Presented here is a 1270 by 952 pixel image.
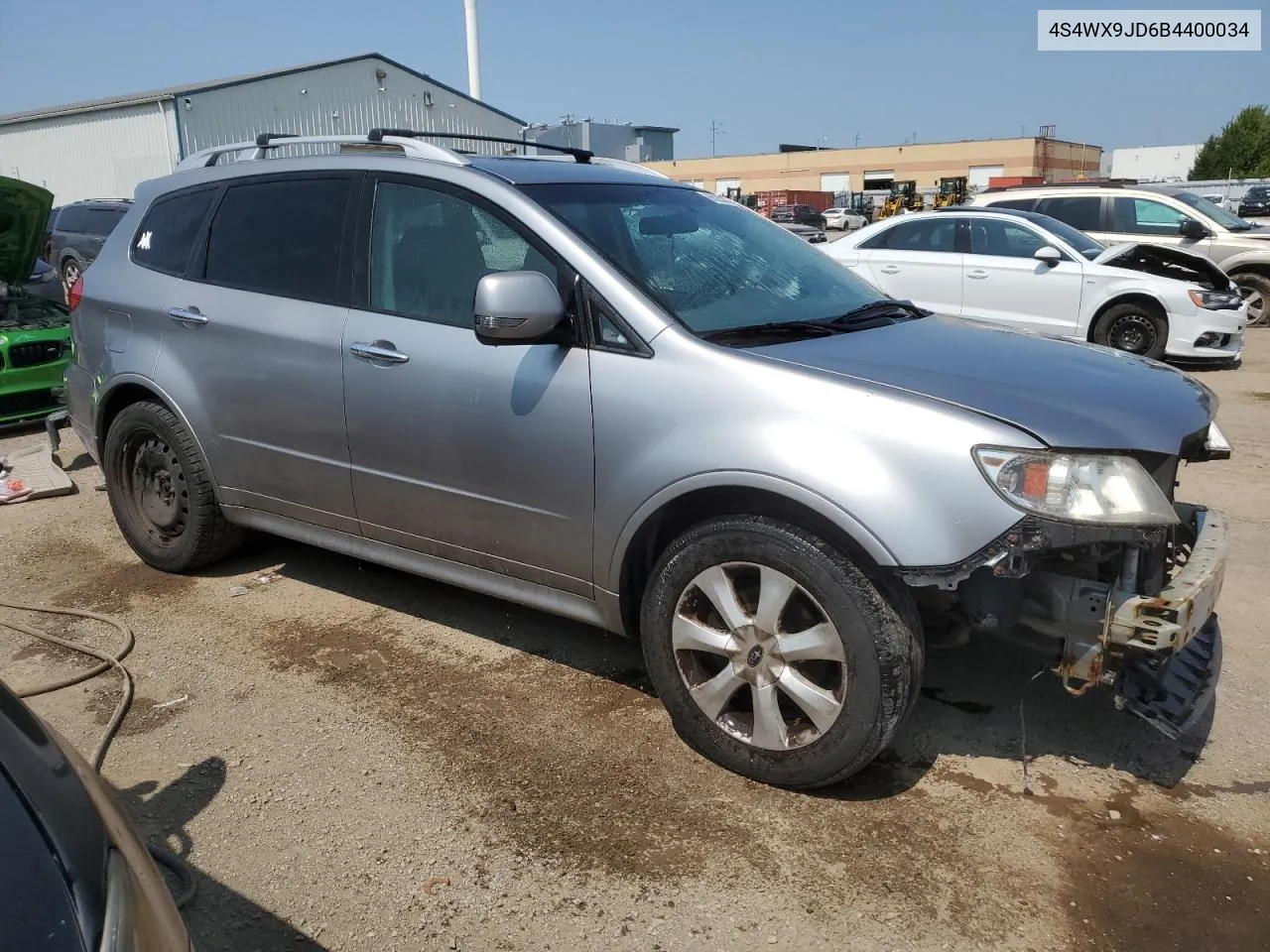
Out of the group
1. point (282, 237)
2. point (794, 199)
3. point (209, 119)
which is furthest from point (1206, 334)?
point (794, 199)

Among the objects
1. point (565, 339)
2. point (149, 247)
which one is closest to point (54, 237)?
point (149, 247)

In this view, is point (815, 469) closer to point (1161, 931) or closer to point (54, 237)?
point (1161, 931)

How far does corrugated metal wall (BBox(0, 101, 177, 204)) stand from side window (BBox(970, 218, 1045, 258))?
22973 mm

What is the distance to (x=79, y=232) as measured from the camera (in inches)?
748

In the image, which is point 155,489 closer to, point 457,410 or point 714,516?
point 457,410

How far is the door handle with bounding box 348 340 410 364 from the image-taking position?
3531 millimetres

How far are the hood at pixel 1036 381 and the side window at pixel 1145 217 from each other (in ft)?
33.0

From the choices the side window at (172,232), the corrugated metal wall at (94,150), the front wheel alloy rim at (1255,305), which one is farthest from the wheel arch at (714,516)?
the corrugated metal wall at (94,150)

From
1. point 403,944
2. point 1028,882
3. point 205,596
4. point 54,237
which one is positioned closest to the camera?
point 403,944

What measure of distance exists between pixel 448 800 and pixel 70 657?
1.97m

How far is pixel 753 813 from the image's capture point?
9.30 feet

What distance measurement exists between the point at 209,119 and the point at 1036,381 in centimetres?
2789

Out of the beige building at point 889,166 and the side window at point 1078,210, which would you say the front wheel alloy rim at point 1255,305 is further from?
the beige building at point 889,166

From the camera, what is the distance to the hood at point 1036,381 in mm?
2641
